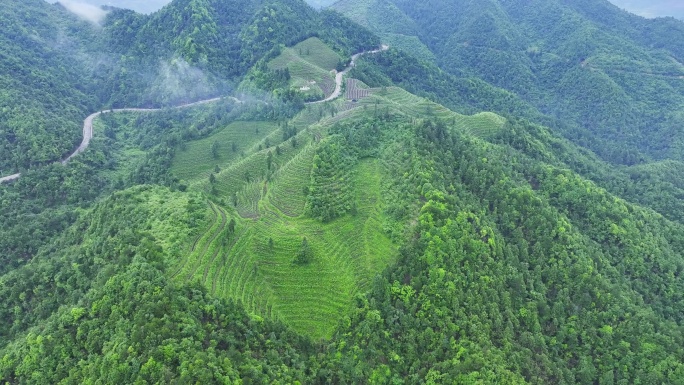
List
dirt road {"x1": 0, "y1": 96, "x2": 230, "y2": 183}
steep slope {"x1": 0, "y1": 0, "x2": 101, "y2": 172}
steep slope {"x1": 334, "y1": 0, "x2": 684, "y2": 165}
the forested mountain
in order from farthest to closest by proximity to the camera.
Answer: steep slope {"x1": 334, "y1": 0, "x2": 684, "y2": 165} < steep slope {"x1": 0, "y1": 0, "x2": 101, "y2": 172} < dirt road {"x1": 0, "y1": 96, "x2": 230, "y2": 183} < the forested mountain

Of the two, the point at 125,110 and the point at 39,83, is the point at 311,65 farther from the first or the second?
the point at 39,83

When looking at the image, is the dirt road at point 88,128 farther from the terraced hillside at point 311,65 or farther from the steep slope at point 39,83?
the terraced hillside at point 311,65

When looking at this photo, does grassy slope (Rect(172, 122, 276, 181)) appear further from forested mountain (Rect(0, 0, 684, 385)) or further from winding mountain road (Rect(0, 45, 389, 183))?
winding mountain road (Rect(0, 45, 389, 183))

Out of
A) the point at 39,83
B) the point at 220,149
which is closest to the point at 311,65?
the point at 220,149

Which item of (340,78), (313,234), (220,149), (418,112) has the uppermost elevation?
(418,112)

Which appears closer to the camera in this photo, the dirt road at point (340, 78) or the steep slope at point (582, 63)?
the dirt road at point (340, 78)

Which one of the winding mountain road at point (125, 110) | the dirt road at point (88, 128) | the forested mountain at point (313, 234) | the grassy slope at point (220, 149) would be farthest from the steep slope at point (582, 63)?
the dirt road at point (88, 128)

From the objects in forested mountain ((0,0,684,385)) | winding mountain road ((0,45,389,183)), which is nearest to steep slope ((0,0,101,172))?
forested mountain ((0,0,684,385))
